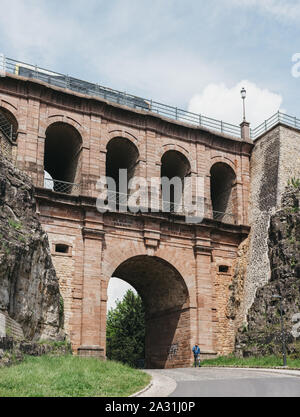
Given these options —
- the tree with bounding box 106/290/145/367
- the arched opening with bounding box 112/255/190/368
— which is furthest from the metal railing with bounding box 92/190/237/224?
the tree with bounding box 106/290/145/367

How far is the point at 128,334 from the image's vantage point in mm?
48438

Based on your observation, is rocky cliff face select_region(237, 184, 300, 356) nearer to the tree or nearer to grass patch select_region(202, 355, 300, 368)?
grass patch select_region(202, 355, 300, 368)

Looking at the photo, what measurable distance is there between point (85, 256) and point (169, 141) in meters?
8.94

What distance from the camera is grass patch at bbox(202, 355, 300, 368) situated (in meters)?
24.2

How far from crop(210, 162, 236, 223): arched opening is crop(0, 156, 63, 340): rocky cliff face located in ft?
40.1

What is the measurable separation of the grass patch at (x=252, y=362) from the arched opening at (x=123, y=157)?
10.4m

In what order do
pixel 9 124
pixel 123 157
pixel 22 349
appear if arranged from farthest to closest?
pixel 123 157, pixel 9 124, pixel 22 349

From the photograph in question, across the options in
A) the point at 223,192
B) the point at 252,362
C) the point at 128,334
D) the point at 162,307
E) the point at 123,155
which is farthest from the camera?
the point at 128,334

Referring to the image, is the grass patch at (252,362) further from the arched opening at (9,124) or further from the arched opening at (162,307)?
the arched opening at (9,124)

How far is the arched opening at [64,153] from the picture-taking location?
29417mm

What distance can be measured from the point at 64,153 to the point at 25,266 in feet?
38.8

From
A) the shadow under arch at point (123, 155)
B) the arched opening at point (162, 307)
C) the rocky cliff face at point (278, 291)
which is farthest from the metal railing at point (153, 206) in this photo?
the rocky cliff face at point (278, 291)

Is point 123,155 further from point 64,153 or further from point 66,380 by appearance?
point 66,380

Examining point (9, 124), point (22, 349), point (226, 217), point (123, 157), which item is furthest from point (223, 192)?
point (22, 349)
